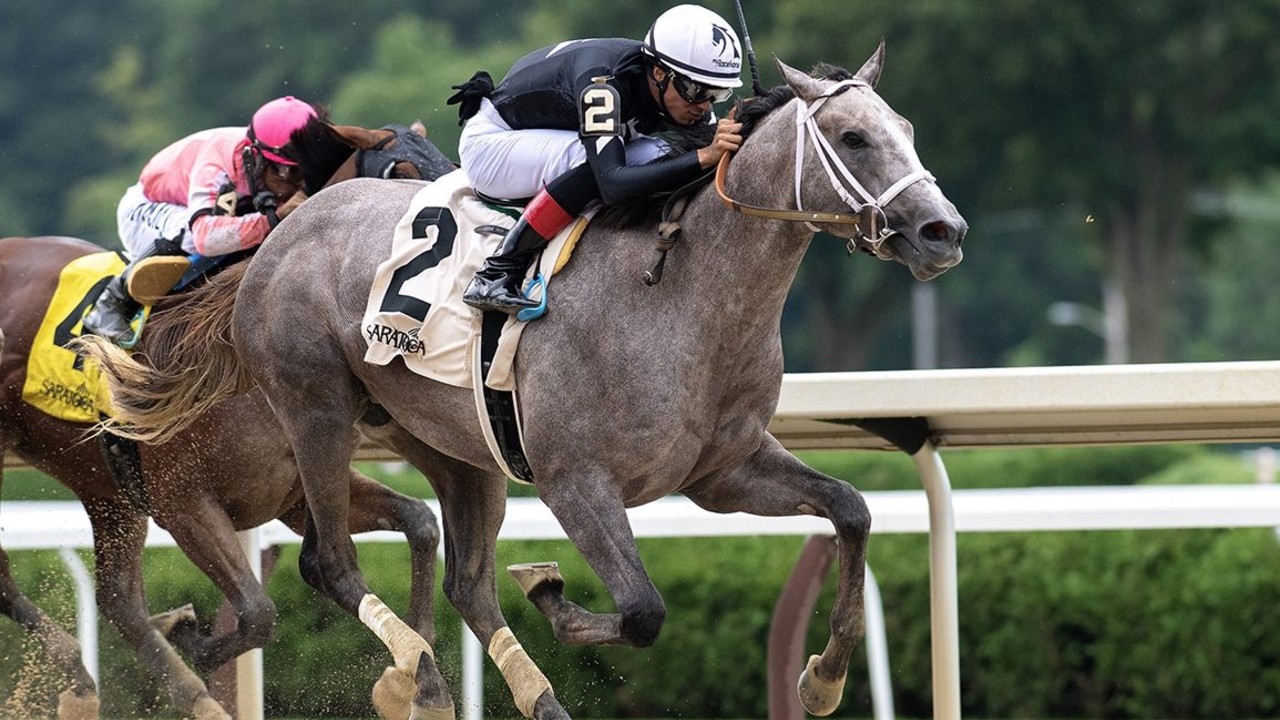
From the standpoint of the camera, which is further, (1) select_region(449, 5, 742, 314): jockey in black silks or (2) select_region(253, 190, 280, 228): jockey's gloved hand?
(2) select_region(253, 190, 280, 228): jockey's gloved hand

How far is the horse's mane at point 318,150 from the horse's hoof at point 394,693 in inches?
63.0

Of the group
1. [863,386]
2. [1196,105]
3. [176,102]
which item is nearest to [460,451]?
[863,386]

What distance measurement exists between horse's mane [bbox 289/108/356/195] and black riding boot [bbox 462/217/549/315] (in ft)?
4.15

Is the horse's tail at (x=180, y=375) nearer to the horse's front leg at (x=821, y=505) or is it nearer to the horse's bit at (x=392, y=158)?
the horse's bit at (x=392, y=158)

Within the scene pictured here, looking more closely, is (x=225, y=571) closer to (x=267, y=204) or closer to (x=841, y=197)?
(x=267, y=204)

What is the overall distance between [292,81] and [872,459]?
25.9 metres

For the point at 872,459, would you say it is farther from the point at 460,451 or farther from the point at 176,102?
the point at 176,102

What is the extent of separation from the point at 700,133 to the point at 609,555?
3.52 feet

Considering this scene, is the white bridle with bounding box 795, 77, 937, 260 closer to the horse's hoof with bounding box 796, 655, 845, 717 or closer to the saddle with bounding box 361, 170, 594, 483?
the saddle with bounding box 361, 170, 594, 483

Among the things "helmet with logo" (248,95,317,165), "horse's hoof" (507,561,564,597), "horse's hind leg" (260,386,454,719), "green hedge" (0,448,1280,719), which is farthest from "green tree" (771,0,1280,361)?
"horse's hoof" (507,561,564,597)

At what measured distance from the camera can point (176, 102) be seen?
41.6 metres

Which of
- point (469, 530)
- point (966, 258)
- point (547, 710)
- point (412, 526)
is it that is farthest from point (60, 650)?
point (966, 258)

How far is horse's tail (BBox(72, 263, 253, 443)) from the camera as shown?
5.68 metres

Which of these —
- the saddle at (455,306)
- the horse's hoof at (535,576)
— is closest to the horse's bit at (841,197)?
the saddle at (455,306)
